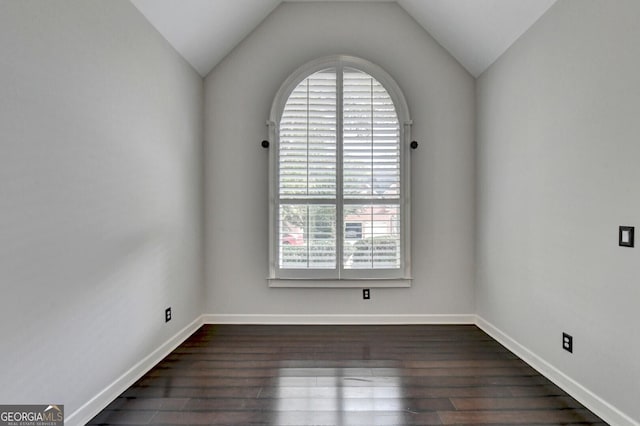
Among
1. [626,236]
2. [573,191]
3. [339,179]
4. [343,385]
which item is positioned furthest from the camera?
[339,179]

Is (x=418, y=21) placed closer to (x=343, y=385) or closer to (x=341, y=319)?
(x=341, y=319)

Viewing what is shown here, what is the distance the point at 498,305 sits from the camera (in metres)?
3.05

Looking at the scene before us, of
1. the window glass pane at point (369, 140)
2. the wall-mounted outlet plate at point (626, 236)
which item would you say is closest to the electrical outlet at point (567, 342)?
the wall-mounted outlet plate at point (626, 236)

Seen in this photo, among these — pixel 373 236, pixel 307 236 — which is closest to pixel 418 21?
pixel 373 236

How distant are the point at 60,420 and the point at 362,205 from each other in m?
2.66

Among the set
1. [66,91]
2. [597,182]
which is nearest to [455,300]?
[597,182]

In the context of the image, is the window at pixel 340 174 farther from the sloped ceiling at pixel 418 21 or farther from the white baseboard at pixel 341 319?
the sloped ceiling at pixel 418 21

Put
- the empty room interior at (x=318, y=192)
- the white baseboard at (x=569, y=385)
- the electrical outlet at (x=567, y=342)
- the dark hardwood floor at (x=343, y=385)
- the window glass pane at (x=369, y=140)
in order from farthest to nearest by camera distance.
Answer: the window glass pane at (x=369, y=140) < the electrical outlet at (x=567, y=342) < the dark hardwood floor at (x=343, y=385) < the white baseboard at (x=569, y=385) < the empty room interior at (x=318, y=192)

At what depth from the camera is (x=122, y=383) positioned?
2180mm

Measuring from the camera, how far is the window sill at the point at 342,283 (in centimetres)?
345

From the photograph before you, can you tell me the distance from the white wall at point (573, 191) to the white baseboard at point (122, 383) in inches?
110

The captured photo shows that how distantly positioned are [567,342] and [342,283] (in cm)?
185
